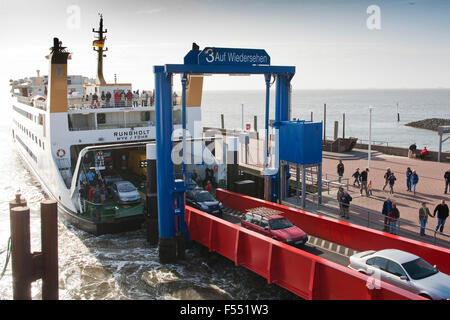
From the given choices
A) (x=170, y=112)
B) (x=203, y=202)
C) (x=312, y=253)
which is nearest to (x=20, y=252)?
(x=170, y=112)

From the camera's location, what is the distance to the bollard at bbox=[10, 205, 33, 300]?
314 inches

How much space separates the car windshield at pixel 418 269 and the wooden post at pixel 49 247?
808cm

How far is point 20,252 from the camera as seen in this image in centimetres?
798

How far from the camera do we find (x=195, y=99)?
27.0 m

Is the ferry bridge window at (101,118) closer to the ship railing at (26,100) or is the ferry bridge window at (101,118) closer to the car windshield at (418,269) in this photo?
the ship railing at (26,100)

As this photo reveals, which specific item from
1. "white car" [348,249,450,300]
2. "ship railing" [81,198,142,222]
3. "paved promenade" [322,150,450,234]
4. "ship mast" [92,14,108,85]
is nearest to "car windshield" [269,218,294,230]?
"white car" [348,249,450,300]

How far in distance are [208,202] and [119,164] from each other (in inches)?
473

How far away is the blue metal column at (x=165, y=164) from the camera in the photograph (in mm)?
14977

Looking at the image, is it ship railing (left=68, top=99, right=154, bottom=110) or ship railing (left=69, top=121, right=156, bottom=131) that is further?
ship railing (left=68, top=99, right=154, bottom=110)

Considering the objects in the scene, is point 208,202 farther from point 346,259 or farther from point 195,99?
point 195,99

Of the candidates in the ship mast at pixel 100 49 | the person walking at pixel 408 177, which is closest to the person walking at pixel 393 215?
the person walking at pixel 408 177

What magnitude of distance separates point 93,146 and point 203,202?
249 inches

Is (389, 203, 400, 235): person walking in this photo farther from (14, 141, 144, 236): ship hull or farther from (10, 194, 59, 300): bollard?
(10, 194, 59, 300): bollard
